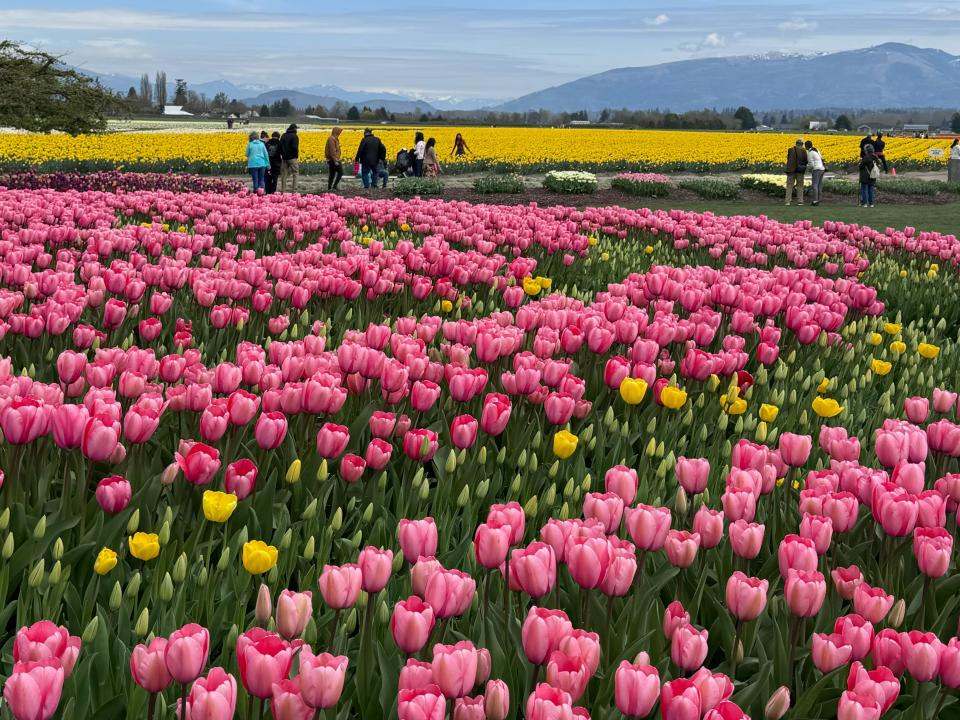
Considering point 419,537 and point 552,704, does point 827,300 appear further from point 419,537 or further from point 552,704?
point 552,704

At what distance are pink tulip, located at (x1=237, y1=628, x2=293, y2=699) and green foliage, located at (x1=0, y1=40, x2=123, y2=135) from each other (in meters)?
24.3

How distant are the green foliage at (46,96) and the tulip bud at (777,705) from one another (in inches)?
967

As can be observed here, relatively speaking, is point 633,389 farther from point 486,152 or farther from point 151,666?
point 486,152

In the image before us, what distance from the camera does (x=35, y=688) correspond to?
1.47 m

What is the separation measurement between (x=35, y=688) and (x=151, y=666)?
9.1 inches

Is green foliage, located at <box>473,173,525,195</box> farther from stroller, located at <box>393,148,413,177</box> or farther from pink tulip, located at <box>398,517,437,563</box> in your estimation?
pink tulip, located at <box>398,517,437,563</box>

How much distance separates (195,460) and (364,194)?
23342mm

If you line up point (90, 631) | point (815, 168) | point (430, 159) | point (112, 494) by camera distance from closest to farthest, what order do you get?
point (90, 631) → point (112, 494) → point (815, 168) → point (430, 159)

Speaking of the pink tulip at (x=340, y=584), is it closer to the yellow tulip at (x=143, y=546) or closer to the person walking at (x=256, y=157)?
the yellow tulip at (x=143, y=546)

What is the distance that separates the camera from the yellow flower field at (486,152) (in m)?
33.0

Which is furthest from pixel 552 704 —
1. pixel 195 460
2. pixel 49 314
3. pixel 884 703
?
pixel 49 314

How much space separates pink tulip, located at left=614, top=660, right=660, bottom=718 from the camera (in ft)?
5.41

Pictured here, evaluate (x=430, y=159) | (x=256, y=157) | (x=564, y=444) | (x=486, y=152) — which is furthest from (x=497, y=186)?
(x=564, y=444)

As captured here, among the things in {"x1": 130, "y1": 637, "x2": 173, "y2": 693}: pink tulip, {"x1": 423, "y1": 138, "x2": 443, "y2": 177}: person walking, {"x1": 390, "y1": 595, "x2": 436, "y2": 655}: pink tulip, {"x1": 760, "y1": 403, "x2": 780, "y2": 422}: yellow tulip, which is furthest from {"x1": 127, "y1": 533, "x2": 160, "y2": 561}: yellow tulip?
{"x1": 423, "y1": 138, "x2": 443, "y2": 177}: person walking
